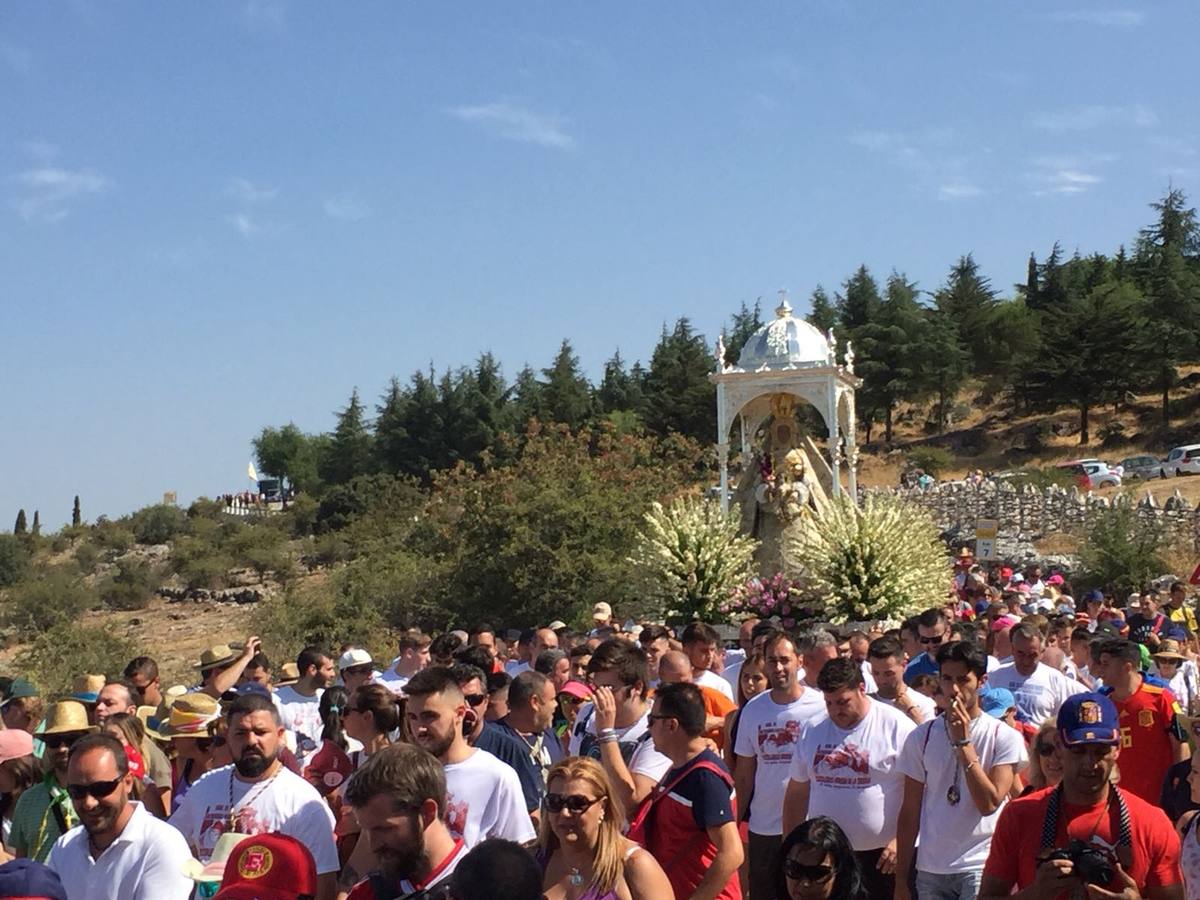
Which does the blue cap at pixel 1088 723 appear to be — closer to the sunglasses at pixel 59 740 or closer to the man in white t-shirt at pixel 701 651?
the sunglasses at pixel 59 740

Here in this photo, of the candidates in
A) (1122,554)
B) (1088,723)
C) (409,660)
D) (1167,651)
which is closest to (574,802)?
(1088,723)

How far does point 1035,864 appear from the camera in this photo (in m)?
4.32

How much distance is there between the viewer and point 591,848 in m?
4.22

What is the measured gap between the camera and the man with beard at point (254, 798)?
16.6 ft

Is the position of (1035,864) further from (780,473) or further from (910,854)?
(780,473)

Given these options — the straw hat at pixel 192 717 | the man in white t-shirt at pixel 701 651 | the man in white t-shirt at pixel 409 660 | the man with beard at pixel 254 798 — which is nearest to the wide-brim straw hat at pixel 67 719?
the straw hat at pixel 192 717

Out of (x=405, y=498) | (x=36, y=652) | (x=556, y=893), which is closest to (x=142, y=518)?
(x=405, y=498)

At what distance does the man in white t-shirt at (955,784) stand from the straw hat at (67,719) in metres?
3.64

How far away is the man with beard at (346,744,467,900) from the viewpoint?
3.94 meters

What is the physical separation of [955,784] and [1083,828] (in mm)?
1758

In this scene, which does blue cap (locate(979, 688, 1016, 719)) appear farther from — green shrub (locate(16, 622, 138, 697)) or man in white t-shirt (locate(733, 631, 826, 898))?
green shrub (locate(16, 622, 138, 697))

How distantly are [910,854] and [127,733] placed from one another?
3.54 meters

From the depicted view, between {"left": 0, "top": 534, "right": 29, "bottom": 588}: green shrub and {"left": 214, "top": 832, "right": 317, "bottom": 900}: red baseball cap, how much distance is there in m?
55.0

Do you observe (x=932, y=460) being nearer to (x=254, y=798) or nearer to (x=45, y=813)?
(x=45, y=813)
